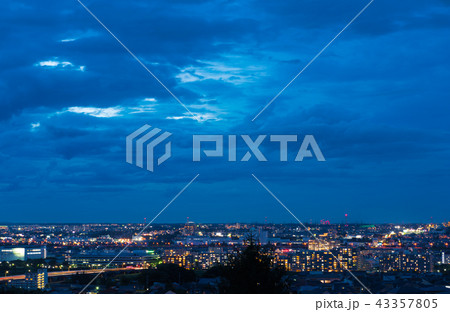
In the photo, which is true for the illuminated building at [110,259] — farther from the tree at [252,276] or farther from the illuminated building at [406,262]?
the tree at [252,276]

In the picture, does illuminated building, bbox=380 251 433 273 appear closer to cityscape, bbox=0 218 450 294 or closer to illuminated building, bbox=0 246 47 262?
cityscape, bbox=0 218 450 294

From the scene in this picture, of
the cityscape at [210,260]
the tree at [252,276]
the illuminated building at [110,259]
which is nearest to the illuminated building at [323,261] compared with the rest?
the cityscape at [210,260]

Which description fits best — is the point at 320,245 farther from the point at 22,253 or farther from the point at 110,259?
the point at 22,253

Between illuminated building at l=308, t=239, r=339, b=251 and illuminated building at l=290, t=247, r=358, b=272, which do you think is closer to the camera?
illuminated building at l=290, t=247, r=358, b=272

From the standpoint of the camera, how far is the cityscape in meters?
12.8

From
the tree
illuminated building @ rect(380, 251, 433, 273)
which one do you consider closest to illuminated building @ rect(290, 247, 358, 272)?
illuminated building @ rect(380, 251, 433, 273)

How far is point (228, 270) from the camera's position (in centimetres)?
557

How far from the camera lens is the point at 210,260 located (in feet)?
104

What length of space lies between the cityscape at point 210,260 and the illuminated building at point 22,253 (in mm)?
97

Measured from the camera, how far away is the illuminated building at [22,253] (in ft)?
126

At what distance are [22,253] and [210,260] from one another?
1536cm

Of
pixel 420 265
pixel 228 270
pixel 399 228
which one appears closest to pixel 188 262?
pixel 420 265

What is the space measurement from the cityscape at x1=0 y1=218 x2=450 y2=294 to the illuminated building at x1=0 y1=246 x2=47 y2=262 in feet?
0.32

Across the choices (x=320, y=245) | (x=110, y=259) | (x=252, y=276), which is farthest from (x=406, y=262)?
(x=252, y=276)
